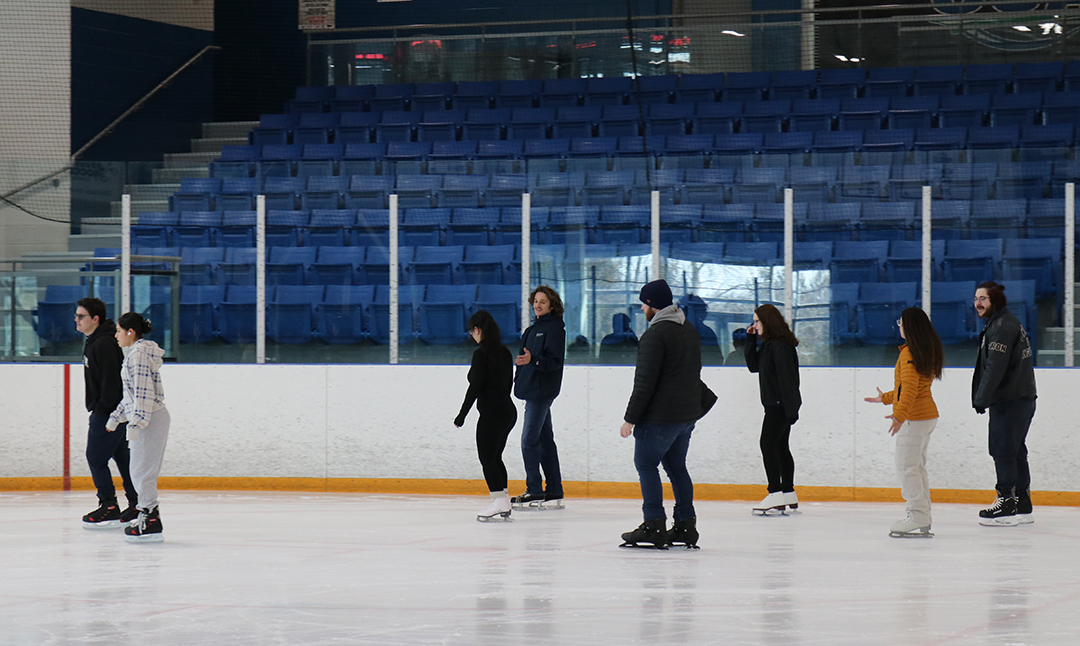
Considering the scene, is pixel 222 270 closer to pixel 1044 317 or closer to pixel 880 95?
pixel 1044 317

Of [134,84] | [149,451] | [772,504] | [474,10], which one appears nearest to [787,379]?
[772,504]

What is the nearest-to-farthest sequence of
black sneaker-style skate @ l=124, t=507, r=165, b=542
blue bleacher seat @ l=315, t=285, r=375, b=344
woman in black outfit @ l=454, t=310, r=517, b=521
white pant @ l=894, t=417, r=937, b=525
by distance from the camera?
1. black sneaker-style skate @ l=124, t=507, r=165, b=542
2. white pant @ l=894, t=417, r=937, b=525
3. woman in black outfit @ l=454, t=310, r=517, b=521
4. blue bleacher seat @ l=315, t=285, r=375, b=344

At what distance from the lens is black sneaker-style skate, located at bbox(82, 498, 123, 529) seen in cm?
711

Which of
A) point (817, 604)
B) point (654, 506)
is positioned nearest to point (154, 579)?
point (654, 506)

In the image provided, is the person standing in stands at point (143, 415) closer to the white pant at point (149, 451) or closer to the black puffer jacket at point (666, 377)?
the white pant at point (149, 451)

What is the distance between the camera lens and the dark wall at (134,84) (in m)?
14.3

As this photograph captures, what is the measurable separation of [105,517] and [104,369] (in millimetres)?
964

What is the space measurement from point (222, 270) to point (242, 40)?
777cm

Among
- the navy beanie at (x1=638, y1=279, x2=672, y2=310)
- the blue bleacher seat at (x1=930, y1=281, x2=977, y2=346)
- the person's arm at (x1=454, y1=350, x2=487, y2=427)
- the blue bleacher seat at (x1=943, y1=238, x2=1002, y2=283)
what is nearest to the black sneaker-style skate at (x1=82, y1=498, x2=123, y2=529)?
the person's arm at (x1=454, y1=350, x2=487, y2=427)

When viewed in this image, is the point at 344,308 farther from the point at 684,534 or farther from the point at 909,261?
→ the point at 909,261

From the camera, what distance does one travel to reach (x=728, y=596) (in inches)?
194

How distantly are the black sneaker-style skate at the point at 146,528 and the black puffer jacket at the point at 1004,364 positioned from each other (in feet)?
15.7

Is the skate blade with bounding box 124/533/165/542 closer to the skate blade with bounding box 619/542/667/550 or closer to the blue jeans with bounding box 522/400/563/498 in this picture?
the blue jeans with bounding box 522/400/563/498

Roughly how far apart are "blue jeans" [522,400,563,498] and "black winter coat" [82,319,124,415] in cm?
251
